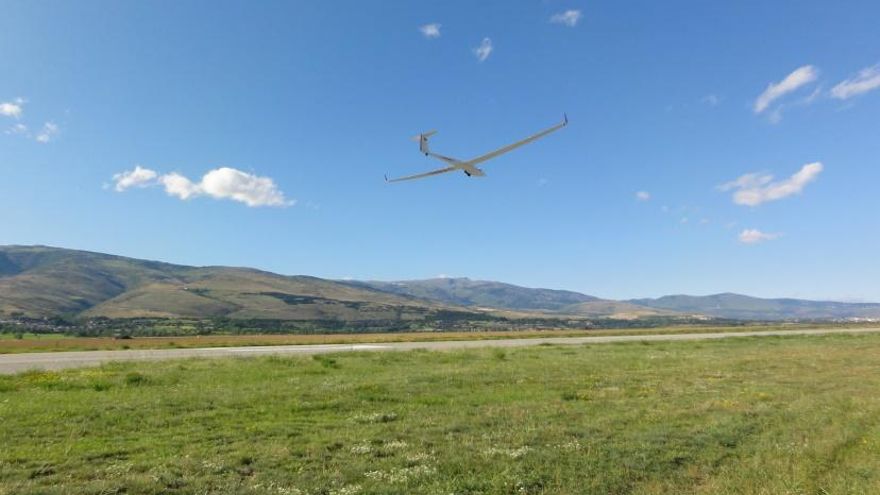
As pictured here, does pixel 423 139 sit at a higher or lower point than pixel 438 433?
higher

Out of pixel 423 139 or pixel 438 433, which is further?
pixel 423 139

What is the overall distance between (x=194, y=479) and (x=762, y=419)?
16311 millimetres

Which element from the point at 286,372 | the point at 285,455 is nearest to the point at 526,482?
the point at 285,455

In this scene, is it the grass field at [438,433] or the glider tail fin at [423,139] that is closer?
the grass field at [438,433]

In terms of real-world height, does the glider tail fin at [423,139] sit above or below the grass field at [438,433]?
above

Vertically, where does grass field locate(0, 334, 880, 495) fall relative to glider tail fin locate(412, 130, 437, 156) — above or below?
below

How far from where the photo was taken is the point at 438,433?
1554cm

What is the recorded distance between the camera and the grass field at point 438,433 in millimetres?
11219

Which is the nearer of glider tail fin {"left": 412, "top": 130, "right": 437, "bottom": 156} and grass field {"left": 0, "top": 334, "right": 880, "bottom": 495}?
grass field {"left": 0, "top": 334, "right": 880, "bottom": 495}

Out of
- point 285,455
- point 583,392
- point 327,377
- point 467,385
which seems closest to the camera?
point 285,455

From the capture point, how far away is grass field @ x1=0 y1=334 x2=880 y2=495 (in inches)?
442

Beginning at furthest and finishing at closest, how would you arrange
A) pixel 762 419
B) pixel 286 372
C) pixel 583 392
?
pixel 286 372 < pixel 583 392 < pixel 762 419

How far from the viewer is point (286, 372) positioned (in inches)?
1139

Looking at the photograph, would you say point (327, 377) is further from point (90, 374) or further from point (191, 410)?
point (90, 374)
